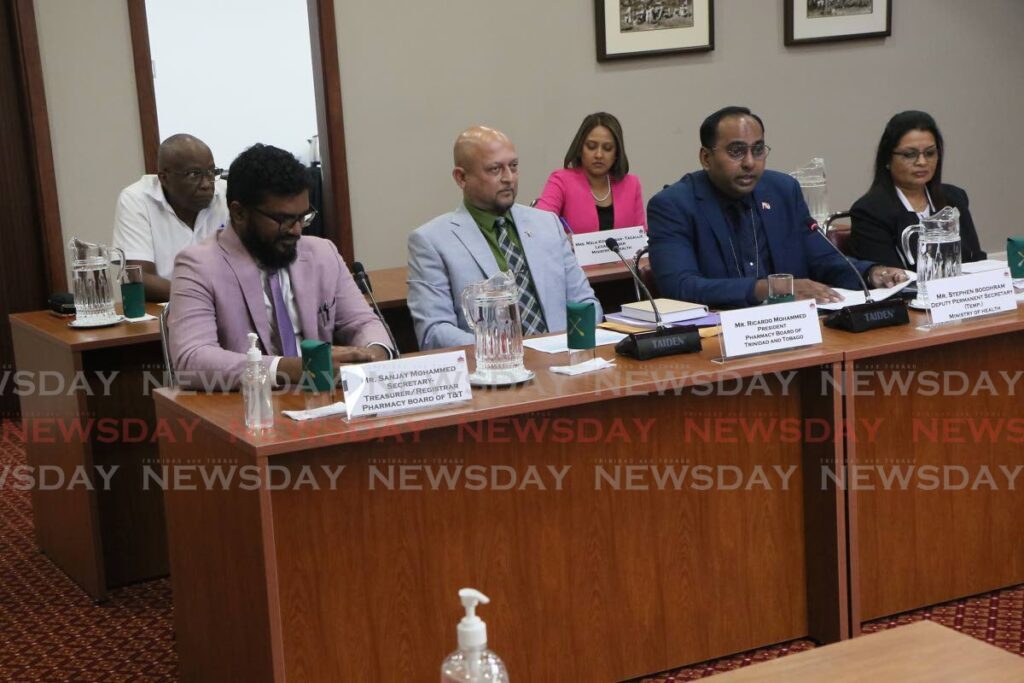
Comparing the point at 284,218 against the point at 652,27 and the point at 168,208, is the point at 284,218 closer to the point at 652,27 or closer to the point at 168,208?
the point at 168,208

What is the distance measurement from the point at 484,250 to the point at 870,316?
3.72 ft

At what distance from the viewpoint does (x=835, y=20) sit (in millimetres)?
6820

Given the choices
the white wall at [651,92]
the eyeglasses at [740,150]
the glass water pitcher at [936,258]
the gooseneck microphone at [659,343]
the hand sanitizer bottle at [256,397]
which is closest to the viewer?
the hand sanitizer bottle at [256,397]

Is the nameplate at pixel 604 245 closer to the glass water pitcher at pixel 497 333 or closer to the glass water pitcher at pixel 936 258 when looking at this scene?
the glass water pitcher at pixel 936 258

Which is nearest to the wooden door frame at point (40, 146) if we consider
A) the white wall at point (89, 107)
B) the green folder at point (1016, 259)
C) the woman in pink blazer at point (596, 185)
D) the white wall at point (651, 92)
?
the white wall at point (89, 107)

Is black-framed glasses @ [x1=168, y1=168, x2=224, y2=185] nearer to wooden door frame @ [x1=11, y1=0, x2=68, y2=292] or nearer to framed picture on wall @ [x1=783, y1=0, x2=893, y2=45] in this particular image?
wooden door frame @ [x1=11, y1=0, x2=68, y2=292]

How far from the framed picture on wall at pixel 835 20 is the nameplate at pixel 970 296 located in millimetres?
3885

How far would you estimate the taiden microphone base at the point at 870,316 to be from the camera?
309 centimetres

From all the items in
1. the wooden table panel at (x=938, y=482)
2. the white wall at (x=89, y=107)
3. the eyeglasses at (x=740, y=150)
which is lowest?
the wooden table panel at (x=938, y=482)

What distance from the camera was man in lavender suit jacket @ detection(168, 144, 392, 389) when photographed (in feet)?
9.42

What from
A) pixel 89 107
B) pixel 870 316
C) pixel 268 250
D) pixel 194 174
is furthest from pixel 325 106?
pixel 870 316

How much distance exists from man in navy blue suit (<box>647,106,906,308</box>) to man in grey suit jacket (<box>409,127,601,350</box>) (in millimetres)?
311

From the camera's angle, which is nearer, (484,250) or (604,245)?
(484,250)

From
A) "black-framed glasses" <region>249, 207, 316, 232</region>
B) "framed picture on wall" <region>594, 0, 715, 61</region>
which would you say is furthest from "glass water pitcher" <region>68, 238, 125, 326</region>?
"framed picture on wall" <region>594, 0, 715, 61</region>
